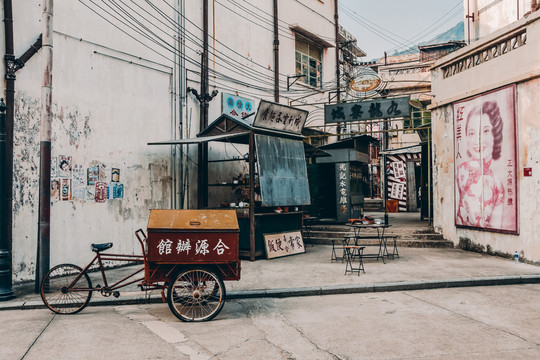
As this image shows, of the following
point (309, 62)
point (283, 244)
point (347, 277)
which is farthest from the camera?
point (309, 62)

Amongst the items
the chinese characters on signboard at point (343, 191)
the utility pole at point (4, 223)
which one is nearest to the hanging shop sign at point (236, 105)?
the chinese characters on signboard at point (343, 191)

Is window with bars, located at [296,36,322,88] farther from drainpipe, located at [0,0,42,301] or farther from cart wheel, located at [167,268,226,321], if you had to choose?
cart wheel, located at [167,268,226,321]

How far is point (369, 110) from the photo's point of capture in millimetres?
15133

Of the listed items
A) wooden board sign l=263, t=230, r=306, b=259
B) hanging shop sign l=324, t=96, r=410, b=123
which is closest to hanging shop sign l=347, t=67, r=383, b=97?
hanging shop sign l=324, t=96, r=410, b=123

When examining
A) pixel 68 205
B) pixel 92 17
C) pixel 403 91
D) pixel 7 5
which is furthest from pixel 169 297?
pixel 403 91

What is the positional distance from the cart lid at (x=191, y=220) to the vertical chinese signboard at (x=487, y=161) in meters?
7.57

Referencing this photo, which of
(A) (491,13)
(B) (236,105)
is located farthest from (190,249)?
(A) (491,13)

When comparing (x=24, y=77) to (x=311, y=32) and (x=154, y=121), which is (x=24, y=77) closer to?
(x=154, y=121)

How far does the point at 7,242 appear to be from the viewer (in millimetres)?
8391

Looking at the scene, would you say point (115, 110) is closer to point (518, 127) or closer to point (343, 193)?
point (343, 193)

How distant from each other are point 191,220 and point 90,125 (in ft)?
17.2

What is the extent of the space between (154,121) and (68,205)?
333 centimetres

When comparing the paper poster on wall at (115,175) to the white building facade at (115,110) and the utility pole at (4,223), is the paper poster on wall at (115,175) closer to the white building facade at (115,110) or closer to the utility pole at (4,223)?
the white building facade at (115,110)

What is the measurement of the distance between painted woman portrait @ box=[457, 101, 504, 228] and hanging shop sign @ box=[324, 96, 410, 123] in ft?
7.67
